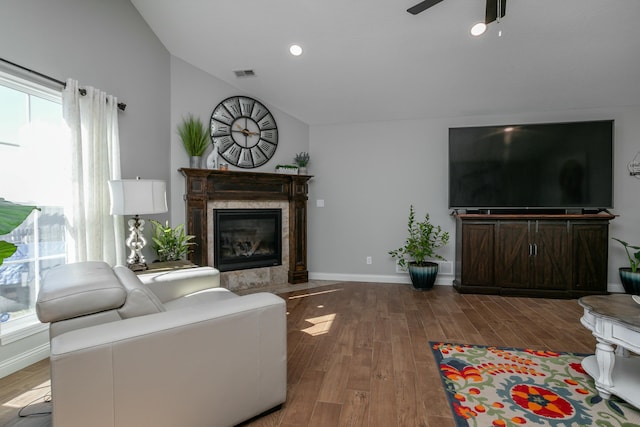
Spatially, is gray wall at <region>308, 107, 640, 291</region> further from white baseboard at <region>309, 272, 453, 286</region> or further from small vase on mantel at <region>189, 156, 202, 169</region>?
small vase on mantel at <region>189, 156, 202, 169</region>

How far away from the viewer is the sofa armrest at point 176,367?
46.0 inches

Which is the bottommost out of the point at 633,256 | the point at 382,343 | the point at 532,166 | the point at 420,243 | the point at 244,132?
the point at 382,343

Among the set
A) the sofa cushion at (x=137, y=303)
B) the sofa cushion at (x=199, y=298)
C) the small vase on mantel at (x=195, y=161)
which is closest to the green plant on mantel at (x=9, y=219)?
the sofa cushion at (x=137, y=303)

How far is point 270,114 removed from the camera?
4.59 metres

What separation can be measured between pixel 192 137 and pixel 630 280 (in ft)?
17.7

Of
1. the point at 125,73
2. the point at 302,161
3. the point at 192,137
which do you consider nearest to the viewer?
the point at 125,73

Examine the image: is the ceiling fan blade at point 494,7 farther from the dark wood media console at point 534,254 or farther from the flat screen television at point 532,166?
the dark wood media console at point 534,254

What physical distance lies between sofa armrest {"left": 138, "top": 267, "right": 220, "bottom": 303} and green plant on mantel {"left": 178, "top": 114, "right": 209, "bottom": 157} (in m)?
1.73

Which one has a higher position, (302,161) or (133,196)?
(302,161)

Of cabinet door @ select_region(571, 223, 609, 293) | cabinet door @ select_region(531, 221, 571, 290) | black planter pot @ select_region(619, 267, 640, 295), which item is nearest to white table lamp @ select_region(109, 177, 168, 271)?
cabinet door @ select_region(531, 221, 571, 290)

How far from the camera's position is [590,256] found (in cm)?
390

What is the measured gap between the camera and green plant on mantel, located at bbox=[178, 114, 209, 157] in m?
3.80

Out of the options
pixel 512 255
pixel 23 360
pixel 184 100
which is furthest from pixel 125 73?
pixel 512 255

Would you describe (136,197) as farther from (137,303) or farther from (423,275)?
(423,275)
